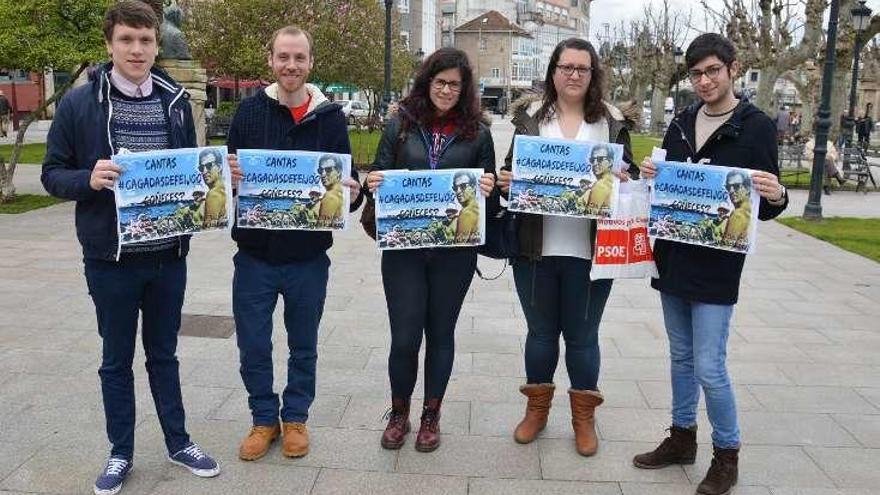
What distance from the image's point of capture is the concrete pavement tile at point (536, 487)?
12.2 feet

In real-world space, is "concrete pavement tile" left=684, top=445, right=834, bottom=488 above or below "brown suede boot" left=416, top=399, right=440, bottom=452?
below

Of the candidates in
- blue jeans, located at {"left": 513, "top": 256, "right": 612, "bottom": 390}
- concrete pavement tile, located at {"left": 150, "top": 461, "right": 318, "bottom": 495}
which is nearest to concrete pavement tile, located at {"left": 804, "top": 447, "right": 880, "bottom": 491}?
blue jeans, located at {"left": 513, "top": 256, "right": 612, "bottom": 390}

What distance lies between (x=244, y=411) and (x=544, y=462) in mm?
1808

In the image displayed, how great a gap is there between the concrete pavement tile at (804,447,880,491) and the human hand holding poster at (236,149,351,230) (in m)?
2.79

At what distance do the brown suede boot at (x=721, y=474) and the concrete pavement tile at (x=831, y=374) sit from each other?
6.41 feet

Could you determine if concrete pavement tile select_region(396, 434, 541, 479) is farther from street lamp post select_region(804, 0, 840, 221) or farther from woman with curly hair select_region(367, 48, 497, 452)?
street lamp post select_region(804, 0, 840, 221)

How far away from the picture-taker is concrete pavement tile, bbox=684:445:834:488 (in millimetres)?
3877

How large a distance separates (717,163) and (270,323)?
7.66 ft

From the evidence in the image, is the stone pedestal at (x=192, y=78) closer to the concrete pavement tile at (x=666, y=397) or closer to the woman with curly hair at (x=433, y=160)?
the concrete pavement tile at (x=666, y=397)

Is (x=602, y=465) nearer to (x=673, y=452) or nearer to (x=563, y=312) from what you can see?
(x=673, y=452)

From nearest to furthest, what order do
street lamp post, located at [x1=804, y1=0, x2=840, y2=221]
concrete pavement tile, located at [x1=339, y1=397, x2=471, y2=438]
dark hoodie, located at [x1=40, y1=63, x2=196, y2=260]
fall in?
dark hoodie, located at [x1=40, y1=63, x2=196, y2=260] → concrete pavement tile, located at [x1=339, y1=397, x2=471, y2=438] → street lamp post, located at [x1=804, y1=0, x2=840, y2=221]

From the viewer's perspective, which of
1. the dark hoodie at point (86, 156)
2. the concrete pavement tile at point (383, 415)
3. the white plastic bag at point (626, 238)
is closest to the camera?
the dark hoodie at point (86, 156)

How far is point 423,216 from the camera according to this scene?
3.86 m

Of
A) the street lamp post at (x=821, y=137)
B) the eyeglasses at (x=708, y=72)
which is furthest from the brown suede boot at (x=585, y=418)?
the street lamp post at (x=821, y=137)
